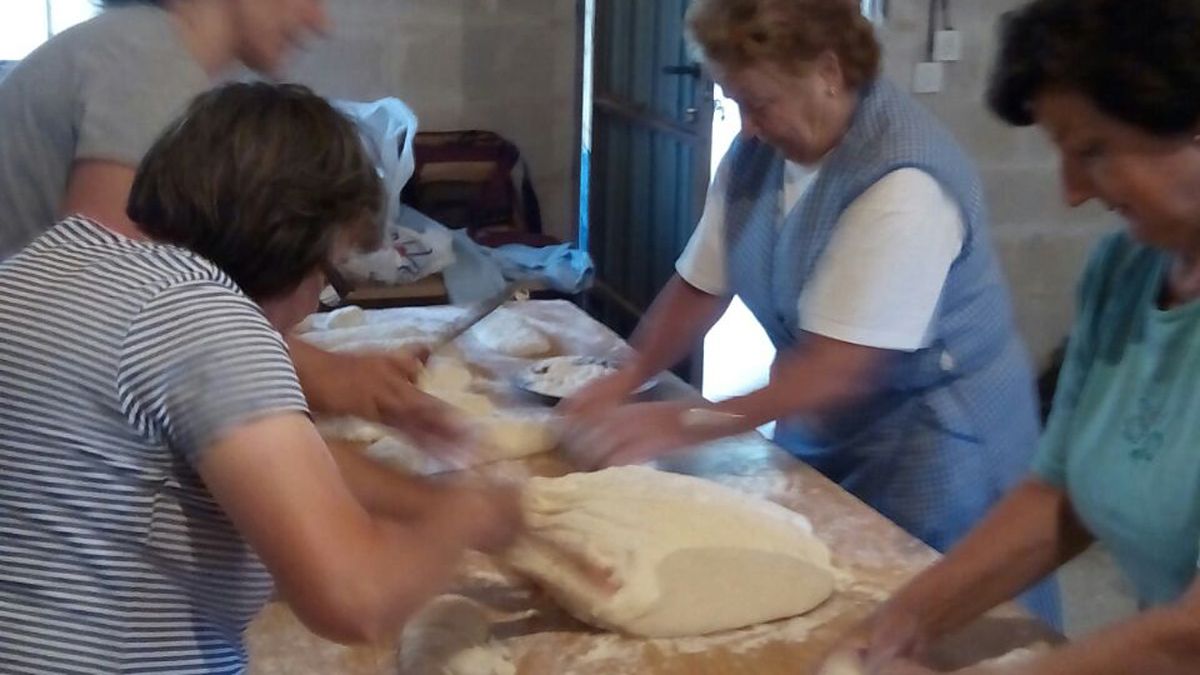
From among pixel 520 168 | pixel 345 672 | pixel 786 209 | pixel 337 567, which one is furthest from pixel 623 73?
pixel 337 567

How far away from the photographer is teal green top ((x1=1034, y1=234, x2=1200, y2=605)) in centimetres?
108

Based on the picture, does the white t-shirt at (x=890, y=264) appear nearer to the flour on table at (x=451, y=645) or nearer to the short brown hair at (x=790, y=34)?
the short brown hair at (x=790, y=34)

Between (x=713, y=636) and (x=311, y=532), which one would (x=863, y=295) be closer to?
(x=713, y=636)

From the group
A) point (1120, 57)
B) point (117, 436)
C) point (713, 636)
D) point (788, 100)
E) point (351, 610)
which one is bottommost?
point (713, 636)

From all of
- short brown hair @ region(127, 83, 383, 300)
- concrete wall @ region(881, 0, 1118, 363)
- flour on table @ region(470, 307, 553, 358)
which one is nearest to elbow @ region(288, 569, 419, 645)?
short brown hair @ region(127, 83, 383, 300)

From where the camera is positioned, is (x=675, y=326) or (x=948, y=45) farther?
(x=948, y=45)

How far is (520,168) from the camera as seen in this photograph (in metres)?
4.16

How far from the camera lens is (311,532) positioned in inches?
34.4

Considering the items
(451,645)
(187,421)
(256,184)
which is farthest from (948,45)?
(187,421)

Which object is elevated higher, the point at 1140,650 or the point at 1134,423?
the point at 1134,423

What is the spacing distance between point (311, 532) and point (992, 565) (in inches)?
27.3

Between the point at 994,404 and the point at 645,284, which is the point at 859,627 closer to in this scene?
the point at 994,404

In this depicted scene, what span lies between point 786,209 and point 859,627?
64 cm

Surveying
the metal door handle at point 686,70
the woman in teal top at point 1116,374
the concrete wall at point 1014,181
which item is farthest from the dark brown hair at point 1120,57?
the metal door handle at point 686,70
